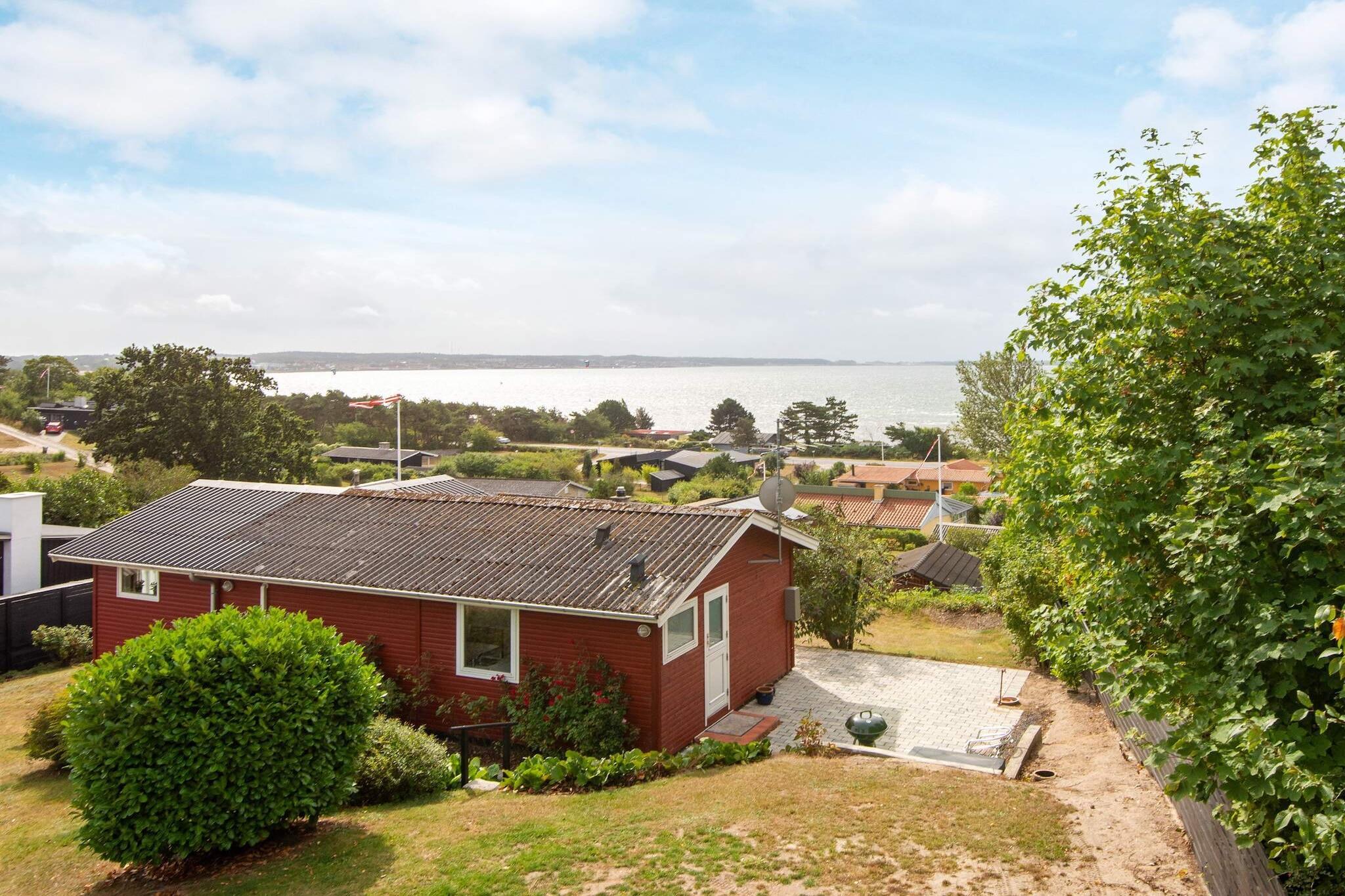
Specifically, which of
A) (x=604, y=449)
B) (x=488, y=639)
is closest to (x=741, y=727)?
(x=488, y=639)

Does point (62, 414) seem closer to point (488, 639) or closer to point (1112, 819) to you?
point (488, 639)

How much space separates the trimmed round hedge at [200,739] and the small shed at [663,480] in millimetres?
54409

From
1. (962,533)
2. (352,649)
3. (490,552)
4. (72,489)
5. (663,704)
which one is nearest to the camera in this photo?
(352,649)

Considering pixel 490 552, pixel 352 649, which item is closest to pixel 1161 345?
pixel 352 649

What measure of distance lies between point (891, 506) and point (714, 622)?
130 ft

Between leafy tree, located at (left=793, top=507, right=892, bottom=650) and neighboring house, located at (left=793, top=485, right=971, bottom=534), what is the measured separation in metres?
26.4

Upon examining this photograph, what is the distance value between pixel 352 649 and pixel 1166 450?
715cm

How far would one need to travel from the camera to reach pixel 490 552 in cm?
1345

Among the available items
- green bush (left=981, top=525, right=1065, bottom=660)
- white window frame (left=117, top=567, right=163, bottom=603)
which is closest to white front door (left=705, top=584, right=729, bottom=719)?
green bush (left=981, top=525, right=1065, bottom=660)

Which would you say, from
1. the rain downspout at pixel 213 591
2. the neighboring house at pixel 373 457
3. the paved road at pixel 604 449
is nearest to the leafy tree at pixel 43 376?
the neighboring house at pixel 373 457

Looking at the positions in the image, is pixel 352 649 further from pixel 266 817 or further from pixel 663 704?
pixel 663 704

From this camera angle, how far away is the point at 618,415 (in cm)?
12538

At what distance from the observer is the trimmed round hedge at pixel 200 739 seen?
730 cm

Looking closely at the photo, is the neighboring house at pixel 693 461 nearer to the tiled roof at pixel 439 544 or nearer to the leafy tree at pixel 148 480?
the leafy tree at pixel 148 480
